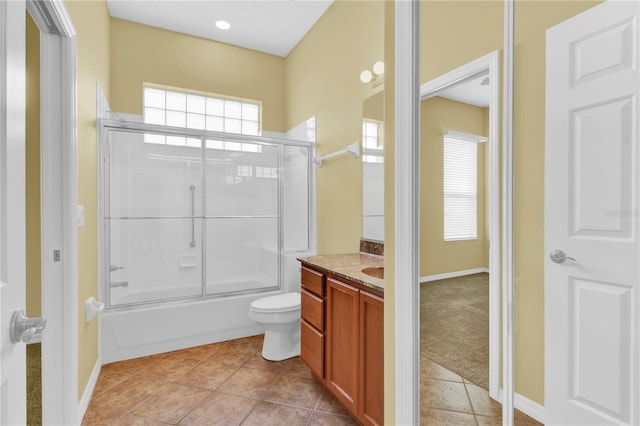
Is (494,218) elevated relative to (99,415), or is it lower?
elevated

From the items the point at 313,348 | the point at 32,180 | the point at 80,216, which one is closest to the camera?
the point at 80,216

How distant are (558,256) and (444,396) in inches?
24.0

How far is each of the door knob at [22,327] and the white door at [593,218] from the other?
46.2 inches

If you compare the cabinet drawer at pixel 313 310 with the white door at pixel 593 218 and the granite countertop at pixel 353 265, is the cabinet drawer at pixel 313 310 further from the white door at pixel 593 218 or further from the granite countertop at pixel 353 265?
the white door at pixel 593 218

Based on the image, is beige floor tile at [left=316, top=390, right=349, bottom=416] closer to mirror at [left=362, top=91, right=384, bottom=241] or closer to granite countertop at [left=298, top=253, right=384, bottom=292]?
granite countertop at [left=298, top=253, right=384, bottom=292]

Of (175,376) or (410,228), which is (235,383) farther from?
(410,228)

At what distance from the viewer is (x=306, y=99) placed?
3418mm

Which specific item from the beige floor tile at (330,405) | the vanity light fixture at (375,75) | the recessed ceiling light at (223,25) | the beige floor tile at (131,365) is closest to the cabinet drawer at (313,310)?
the beige floor tile at (330,405)

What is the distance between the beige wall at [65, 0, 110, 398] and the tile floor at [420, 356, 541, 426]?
1.85 m

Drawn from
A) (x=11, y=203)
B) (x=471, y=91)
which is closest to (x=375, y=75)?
(x=471, y=91)

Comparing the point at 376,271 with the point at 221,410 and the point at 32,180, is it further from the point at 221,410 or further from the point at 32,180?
the point at 32,180

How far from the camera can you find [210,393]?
2074 millimetres

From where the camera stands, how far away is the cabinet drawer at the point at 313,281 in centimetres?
196

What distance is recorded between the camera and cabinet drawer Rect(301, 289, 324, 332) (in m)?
1.96
